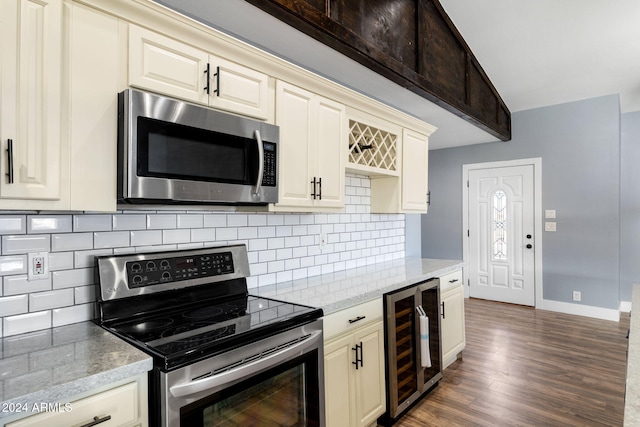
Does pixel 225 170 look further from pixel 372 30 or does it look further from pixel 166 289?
pixel 372 30

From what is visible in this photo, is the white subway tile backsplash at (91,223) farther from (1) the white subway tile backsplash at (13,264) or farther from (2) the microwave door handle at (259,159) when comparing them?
(2) the microwave door handle at (259,159)

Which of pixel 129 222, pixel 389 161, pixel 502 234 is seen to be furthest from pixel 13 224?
pixel 502 234

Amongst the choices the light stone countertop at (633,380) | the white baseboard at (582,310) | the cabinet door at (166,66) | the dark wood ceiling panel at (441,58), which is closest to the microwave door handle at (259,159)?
the cabinet door at (166,66)

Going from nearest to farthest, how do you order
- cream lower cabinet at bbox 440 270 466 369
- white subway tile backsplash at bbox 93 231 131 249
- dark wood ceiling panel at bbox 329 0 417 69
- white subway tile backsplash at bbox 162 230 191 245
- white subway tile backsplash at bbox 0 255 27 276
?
white subway tile backsplash at bbox 0 255 27 276 → white subway tile backsplash at bbox 93 231 131 249 → white subway tile backsplash at bbox 162 230 191 245 → dark wood ceiling panel at bbox 329 0 417 69 → cream lower cabinet at bbox 440 270 466 369

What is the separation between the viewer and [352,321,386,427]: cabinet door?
204 centimetres

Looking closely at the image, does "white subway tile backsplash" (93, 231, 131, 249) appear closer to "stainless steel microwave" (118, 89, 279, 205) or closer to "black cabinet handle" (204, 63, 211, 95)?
"stainless steel microwave" (118, 89, 279, 205)

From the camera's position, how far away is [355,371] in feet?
6.58

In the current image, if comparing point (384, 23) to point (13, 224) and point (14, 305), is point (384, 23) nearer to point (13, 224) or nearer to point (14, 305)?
point (13, 224)

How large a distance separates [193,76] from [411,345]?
6.95ft

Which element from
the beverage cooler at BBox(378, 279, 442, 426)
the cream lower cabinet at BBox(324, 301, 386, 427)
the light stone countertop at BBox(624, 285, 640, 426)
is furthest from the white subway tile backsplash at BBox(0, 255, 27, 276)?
the light stone countertop at BBox(624, 285, 640, 426)

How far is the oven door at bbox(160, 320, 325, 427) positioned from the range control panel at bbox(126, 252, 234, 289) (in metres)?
0.58

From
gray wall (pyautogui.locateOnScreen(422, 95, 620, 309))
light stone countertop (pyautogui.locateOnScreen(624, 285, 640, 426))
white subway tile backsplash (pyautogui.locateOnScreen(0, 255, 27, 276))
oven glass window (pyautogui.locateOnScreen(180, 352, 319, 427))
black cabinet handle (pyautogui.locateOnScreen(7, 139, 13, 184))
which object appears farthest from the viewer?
gray wall (pyautogui.locateOnScreen(422, 95, 620, 309))

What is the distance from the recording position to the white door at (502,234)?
16.5 feet

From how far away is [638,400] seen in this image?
35.1 inches
